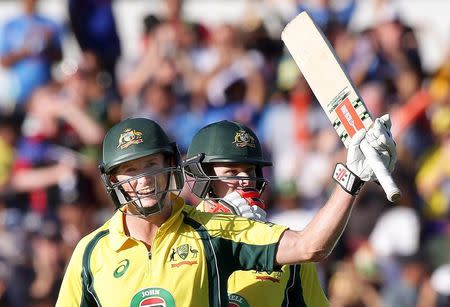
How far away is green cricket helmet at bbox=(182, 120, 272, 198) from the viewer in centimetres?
638

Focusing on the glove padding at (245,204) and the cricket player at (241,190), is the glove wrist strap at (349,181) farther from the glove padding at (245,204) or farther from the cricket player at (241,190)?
the cricket player at (241,190)

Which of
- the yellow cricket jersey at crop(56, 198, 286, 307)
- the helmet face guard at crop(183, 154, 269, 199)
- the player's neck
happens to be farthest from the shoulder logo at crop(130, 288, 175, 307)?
the helmet face guard at crop(183, 154, 269, 199)

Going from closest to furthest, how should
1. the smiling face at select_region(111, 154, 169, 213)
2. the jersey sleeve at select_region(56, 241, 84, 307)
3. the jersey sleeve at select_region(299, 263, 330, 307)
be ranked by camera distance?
the smiling face at select_region(111, 154, 169, 213), the jersey sleeve at select_region(56, 241, 84, 307), the jersey sleeve at select_region(299, 263, 330, 307)

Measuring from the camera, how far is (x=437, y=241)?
10602mm

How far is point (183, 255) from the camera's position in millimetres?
5172

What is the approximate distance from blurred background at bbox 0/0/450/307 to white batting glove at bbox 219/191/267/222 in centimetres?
412

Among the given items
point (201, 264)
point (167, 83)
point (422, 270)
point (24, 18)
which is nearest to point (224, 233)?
point (201, 264)

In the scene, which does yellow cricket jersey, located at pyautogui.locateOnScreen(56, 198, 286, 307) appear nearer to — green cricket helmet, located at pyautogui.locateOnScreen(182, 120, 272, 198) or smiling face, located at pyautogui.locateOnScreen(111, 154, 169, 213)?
smiling face, located at pyautogui.locateOnScreen(111, 154, 169, 213)

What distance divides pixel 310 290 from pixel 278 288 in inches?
Answer: 11.2

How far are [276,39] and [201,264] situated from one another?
22.8 feet

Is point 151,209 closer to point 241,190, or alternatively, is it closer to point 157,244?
point 157,244

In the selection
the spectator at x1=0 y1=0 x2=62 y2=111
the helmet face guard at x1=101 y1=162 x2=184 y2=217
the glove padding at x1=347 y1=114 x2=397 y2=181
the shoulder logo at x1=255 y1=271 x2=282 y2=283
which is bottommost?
the shoulder logo at x1=255 y1=271 x2=282 y2=283

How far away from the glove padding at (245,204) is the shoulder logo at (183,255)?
0.59 m

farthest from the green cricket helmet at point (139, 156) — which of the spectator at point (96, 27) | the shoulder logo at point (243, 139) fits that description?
the spectator at point (96, 27)
